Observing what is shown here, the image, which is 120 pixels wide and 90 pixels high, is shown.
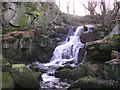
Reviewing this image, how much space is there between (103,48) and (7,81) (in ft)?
15.0

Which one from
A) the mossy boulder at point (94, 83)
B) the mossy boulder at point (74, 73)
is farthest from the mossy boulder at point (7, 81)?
the mossy boulder at point (74, 73)

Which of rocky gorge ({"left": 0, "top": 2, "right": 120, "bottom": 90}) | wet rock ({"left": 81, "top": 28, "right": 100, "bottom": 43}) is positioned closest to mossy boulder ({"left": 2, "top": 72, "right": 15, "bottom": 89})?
rocky gorge ({"left": 0, "top": 2, "right": 120, "bottom": 90})

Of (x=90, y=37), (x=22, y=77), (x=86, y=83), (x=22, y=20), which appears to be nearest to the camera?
(x=22, y=77)

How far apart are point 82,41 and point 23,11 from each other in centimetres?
667

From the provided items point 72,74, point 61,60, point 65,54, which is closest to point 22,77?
point 72,74

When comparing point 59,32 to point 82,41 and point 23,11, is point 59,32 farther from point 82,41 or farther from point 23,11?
point 23,11

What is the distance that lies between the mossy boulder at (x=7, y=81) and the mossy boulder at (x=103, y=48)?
4.06 meters

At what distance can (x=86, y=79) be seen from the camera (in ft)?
15.8

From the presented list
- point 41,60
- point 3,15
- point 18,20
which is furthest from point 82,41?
point 3,15

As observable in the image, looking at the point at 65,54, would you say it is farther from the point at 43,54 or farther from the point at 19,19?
the point at 19,19

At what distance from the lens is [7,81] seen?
172 inches

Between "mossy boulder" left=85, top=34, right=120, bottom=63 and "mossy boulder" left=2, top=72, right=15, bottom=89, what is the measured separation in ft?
13.3

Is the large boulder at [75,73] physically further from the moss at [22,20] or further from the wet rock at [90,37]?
the moss at [22,20]

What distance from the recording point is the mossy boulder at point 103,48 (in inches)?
226
